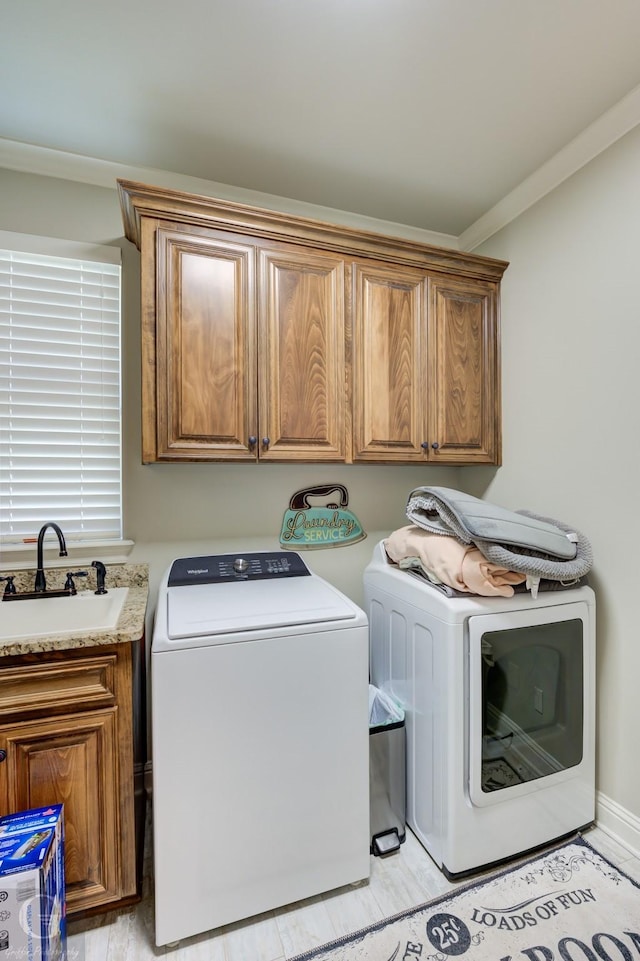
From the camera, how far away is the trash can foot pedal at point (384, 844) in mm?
1560

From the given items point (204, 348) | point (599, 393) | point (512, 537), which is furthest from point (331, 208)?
point (512, 537)

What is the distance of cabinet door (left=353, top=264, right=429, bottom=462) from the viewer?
192cm

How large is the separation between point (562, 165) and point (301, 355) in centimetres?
132

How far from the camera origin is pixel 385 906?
138 cm

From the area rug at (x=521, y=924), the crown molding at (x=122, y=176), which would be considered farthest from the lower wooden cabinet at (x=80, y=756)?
the crown molding at (x=122, y=176)

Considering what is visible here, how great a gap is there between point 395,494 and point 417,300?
3.23ft

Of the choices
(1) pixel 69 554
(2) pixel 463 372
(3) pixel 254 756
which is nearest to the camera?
(3) pixel 254 756

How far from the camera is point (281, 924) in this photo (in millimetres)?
1334

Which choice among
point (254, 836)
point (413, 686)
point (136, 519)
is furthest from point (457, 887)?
point (136, 519)

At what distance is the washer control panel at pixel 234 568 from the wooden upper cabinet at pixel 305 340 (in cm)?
47

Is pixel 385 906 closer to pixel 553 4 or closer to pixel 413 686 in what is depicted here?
pixel 413 686

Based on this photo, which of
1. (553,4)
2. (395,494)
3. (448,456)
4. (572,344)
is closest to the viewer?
(553,4)

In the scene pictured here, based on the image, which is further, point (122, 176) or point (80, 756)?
point (122, 176)

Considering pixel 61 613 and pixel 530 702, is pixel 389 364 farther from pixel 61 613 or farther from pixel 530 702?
pixel 61 613
